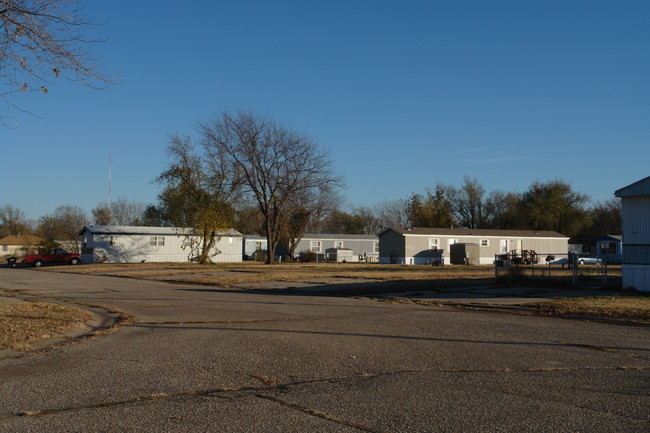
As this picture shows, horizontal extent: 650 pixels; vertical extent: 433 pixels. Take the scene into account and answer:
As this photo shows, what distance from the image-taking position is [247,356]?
897 centimetres

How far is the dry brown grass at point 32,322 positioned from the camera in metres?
10.2

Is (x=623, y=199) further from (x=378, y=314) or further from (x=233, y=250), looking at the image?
(x=233, y=250)

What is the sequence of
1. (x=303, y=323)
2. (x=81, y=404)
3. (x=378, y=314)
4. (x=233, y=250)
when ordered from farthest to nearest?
(x=233, y=250)
(x=378, y=314)
(x=303, y=323)
(x=81, y=404)

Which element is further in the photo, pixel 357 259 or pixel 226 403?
pixel 357 259

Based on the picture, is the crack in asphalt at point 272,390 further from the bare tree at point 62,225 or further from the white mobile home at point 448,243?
the bare tree at point 62,225

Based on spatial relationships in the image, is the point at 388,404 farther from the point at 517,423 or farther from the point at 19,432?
the point at 19,432

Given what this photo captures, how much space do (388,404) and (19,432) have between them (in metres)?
3.44

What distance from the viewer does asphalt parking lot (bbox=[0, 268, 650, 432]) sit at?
5582mm

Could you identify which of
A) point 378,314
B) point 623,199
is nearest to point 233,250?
point 623,199

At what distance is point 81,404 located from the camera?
6.16 meters

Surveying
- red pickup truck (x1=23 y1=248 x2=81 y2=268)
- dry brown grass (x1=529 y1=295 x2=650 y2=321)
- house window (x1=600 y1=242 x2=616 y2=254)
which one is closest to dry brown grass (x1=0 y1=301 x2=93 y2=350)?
dry brown grass (x1=529 y1=295 x2=650 y2=321)

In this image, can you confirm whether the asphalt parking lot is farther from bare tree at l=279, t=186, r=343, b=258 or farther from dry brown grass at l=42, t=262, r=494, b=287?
bare tree at l=279, t=186, r=343, b=258

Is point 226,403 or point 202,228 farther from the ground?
point 202,228

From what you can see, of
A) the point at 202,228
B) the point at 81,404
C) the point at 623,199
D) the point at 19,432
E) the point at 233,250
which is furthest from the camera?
the point at 233,250
